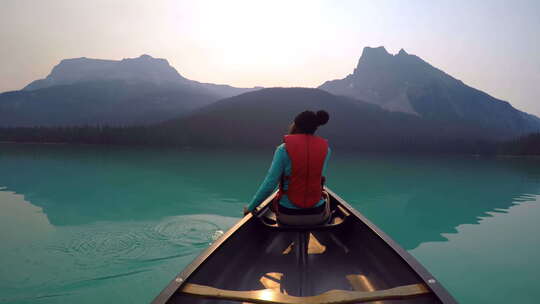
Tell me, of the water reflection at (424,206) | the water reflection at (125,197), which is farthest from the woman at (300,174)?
the water reflection at (125,197)

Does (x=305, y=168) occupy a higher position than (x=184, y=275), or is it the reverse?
(x=305, y=168)

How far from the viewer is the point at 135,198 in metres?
14.7

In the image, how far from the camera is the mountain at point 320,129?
346ft

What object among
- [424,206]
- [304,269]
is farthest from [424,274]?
[424,206]

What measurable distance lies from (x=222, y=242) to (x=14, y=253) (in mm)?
7371

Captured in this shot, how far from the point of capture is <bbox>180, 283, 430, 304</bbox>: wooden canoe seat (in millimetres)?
2137

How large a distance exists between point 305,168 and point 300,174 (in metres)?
0.10

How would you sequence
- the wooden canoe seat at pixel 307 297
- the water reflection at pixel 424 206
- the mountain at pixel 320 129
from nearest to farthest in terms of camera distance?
the wooden canoe seat at pixel 307 297 < the water reflection at pixel 424 206 < the mountain at pixel 320 129

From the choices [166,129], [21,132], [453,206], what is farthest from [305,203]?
[21,132]

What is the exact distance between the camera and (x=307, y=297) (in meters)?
2.11

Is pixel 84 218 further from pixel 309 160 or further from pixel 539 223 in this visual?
pixel 539 223

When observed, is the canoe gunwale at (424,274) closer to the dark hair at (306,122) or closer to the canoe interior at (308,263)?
the canoe interior at (308,263)

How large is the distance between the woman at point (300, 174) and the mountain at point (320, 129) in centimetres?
9960

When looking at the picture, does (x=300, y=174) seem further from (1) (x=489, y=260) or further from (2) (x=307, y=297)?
(1) (x=489, y=260)
